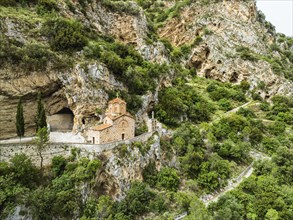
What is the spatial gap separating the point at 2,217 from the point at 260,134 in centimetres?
4116

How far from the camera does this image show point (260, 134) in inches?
1762

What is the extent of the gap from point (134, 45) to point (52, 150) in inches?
1231

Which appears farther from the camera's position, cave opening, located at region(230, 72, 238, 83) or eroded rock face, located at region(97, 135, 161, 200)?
cave opening, located at region(230, 72, 238, 83)

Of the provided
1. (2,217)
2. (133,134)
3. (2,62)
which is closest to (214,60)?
(133,134)

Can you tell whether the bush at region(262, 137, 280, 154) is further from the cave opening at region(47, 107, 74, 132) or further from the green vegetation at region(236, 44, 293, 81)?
the cave opening at region(47, 107, 74, 132)

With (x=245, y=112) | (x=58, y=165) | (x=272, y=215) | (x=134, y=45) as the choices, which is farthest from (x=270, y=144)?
(x=58, y=165)

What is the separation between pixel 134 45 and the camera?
166 feet

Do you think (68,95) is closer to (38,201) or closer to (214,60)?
(38,201)

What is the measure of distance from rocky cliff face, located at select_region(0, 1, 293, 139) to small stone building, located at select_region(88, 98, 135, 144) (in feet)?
7.42

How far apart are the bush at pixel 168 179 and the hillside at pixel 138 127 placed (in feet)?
0.42

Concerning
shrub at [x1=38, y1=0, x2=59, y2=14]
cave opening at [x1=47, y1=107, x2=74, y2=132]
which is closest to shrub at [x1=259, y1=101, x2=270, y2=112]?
cave opening at [x1=47, y1=107, x2=74, y2=132]

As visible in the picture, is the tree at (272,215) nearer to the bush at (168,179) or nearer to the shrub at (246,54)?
the bush at (168,179)

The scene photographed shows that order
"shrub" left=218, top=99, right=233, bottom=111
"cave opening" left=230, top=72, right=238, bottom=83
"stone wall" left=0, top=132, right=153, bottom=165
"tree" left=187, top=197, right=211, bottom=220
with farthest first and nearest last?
"cave opening" left=230, top=72, right=238, bottom=83, "shrub" left=218, top=99, right=233, bottom=111, "stone wall" left=0, top=132, right=153, bottom=165, "tree" left=187, top=197, right=211, bottom=220

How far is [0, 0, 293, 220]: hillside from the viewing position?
24297mm
